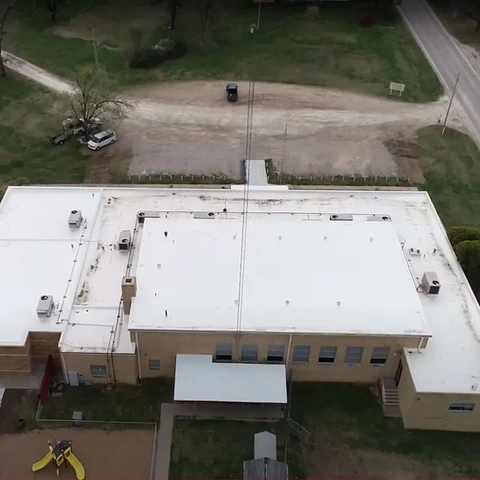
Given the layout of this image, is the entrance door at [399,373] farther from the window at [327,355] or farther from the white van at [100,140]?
the white van at [100,140]

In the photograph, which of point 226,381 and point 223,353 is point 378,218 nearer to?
point 223,353

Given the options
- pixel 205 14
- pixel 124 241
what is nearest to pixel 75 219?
pixel 124 241

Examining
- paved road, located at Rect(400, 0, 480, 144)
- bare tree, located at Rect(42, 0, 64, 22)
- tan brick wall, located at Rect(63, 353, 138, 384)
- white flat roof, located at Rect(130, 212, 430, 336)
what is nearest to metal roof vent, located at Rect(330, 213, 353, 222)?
white flat roof, located at Rect(130, 212, 430, 336)

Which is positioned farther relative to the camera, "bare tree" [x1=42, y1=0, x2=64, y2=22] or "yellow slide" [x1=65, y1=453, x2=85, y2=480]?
"bare tree" [x1=42, y1=0, x2=64, y2=22]

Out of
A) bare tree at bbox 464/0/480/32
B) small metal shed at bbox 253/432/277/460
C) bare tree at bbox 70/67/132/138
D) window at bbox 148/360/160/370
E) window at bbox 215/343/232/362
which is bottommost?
small metal shed at bbox 253/432/277/460

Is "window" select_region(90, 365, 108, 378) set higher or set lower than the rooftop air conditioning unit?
lower

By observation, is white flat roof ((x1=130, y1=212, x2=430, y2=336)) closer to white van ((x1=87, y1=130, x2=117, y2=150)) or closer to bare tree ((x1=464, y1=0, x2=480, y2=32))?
white van ((x1=87, y1=130, x2=117, y2=150))
